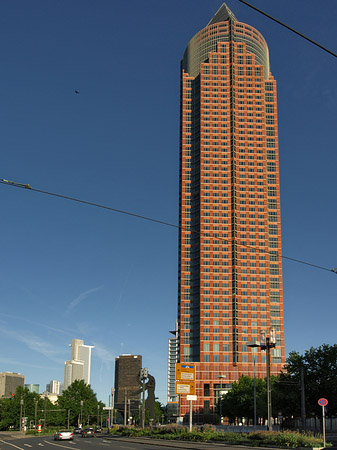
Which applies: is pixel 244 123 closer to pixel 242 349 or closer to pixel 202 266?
pixel 202 266

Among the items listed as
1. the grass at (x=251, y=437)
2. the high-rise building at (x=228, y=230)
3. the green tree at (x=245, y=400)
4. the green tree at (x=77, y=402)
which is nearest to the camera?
the grass at (x=251, y=437)

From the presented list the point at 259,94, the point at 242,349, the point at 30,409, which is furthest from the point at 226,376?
the point at 259,94

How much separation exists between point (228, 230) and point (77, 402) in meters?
80.5

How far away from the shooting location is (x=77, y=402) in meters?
128

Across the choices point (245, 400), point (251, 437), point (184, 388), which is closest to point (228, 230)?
point (245, 400)

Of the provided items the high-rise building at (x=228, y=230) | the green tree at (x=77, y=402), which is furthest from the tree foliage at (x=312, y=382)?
the high-rise building at (x=228, y=230)

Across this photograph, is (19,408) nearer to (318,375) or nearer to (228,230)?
(318,375)

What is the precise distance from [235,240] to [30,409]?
278ft

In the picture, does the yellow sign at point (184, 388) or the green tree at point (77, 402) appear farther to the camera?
the green tree at point (77, 402)

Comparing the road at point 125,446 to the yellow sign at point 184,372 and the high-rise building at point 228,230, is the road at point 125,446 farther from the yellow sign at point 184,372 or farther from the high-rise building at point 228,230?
the high-rise building at point 228,230

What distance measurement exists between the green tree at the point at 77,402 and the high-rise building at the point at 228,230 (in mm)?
42478

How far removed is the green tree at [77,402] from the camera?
12650 cm

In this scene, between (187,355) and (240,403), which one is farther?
(187,355)

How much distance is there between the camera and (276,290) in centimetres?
18000
